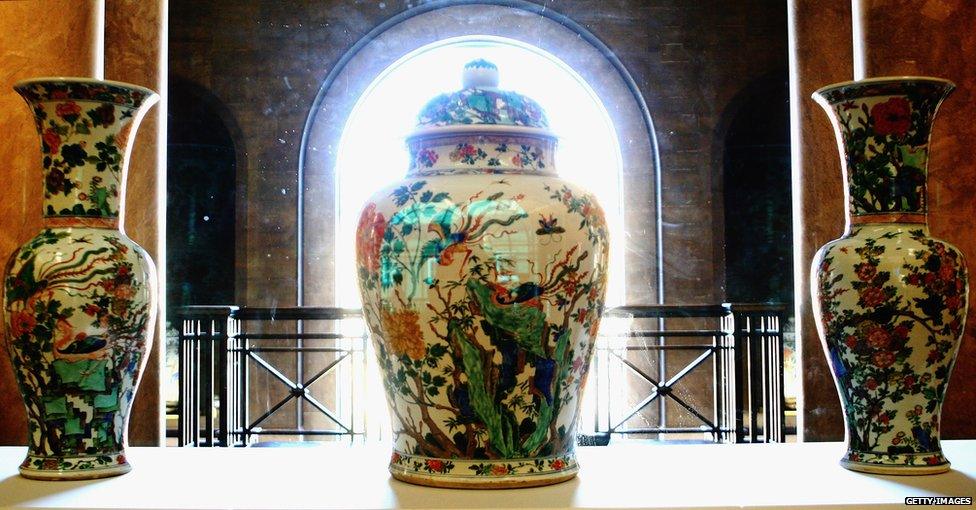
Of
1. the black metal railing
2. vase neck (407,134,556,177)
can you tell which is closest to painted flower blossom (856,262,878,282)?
vase neck (407,134,556,177)

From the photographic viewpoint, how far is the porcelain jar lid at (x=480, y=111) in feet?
6.32

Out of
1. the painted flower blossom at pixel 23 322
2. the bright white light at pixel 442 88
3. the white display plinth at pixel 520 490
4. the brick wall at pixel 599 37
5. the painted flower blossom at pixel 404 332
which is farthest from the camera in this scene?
the bright white light at pixel 442 88

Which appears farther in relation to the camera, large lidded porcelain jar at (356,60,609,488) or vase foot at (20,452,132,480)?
vase foot at (20,452,132,480)

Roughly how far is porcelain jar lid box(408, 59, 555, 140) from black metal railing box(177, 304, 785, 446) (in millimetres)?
2085

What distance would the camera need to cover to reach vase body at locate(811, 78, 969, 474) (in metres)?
1.95

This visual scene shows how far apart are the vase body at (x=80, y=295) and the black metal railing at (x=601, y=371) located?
1.88m

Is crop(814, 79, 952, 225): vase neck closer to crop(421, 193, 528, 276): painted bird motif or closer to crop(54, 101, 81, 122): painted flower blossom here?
crop(421, 193, 528, 276): painted bird motif

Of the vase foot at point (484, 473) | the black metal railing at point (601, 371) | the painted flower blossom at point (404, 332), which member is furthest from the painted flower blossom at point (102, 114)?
the black metal railing at point (601, 371)

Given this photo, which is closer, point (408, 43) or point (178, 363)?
point (178, 363)

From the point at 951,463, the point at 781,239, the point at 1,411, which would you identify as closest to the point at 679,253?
the point at 781,239

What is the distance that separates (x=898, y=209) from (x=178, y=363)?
9.32ft

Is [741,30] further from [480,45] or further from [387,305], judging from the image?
[387,305]

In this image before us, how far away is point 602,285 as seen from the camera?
1.93 m

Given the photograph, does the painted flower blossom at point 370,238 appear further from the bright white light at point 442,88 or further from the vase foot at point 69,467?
the bright white light at point 442,88
